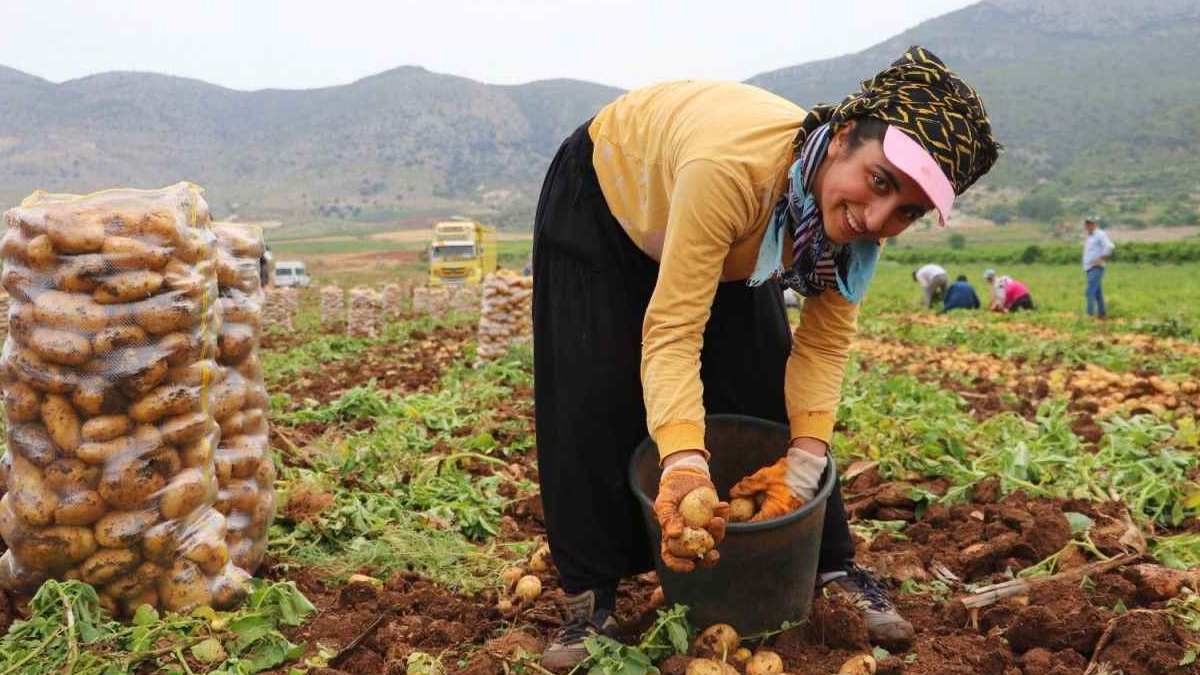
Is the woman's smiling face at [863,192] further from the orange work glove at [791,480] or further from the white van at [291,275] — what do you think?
the white van at [291,275]

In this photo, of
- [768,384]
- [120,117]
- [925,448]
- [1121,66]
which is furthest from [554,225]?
[120,117]

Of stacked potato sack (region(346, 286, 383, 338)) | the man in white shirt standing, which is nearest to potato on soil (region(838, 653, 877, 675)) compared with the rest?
the man in white shirt standing

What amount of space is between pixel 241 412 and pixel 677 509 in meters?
1.55

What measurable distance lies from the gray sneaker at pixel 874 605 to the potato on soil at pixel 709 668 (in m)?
0.44

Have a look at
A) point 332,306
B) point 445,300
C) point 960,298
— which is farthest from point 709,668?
point 445,300

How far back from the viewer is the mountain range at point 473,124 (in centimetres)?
9150

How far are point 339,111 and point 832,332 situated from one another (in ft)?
587

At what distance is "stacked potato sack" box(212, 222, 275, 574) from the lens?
8.52 ft

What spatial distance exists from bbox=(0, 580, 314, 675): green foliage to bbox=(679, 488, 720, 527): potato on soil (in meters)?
1.10

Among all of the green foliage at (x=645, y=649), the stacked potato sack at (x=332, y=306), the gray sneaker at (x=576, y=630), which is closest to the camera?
the green foliage at (x=645, y=649)

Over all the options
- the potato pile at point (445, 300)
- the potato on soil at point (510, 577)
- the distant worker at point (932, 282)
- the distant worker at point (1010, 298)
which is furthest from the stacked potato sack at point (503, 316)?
the distant worker at point (932, 282)

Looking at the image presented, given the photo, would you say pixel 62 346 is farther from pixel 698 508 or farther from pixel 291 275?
pixel 291 275

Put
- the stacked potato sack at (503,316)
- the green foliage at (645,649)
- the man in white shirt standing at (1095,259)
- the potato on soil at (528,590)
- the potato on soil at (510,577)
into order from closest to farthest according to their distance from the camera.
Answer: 1. the green foliage at (645,649)
2. the potato on soil at (528,590)
3. the potato on soil at (510,577)
4. the stacked potato sack at (503,316)
5. the man in white shirt standing at (1095,259)

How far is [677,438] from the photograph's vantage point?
175cm
